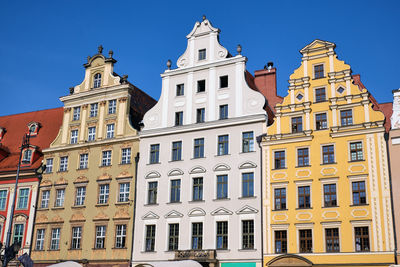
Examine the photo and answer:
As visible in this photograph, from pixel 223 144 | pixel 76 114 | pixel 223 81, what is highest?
pixel 223 81

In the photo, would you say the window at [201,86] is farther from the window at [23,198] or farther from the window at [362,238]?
the window at [23,198]

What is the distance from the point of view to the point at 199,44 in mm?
37156

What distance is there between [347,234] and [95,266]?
1706 cm

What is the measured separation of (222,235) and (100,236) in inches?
362

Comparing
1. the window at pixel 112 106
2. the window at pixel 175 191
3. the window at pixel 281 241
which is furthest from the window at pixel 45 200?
the window at pixel 281 241

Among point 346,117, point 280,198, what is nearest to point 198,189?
point 280,198

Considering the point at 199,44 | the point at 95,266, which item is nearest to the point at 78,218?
the point at 95,266

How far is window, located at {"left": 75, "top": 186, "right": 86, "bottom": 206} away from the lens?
37312 mm

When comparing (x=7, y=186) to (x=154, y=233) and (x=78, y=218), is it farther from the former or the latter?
(x=154, y=233)

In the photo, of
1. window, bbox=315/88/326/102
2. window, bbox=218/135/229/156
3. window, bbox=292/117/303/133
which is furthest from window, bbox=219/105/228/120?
window, bbox=315/88/326/102

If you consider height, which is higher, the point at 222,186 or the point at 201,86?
the point at 201,86

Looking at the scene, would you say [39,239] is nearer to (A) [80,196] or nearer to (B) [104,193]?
(A) [80,196]

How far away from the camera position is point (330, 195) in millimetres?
29312

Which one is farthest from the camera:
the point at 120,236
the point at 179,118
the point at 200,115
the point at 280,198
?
the point at 179,118
